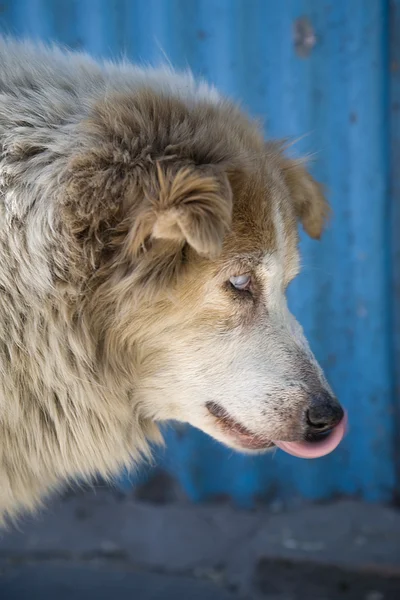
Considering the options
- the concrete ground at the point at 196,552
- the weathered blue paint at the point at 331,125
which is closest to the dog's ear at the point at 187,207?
the weathered blue paint at the point at 331,125

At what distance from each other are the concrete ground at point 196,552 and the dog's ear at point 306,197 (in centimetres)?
191

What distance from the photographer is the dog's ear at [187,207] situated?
1660 millimetres

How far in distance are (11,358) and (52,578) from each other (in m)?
2.18

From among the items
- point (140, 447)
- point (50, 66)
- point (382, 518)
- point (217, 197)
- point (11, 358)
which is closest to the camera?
point (217, 197)

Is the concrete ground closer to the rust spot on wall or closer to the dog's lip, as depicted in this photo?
the dog's lip

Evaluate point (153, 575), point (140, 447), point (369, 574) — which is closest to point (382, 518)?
point (369, 574)

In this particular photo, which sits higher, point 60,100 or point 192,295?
point 60,100

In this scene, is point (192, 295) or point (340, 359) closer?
point (192, 295)

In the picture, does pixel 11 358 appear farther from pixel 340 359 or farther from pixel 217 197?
pixel 340 359

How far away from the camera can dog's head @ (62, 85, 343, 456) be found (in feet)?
5.73

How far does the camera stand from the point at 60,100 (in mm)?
1915

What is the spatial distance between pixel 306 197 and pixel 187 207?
2.87 ft

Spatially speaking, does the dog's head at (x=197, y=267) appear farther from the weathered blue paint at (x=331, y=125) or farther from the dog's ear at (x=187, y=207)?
the weathered blue paint at (x=331, y=125)

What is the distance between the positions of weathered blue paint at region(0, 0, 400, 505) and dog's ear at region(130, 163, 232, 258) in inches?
80.2
